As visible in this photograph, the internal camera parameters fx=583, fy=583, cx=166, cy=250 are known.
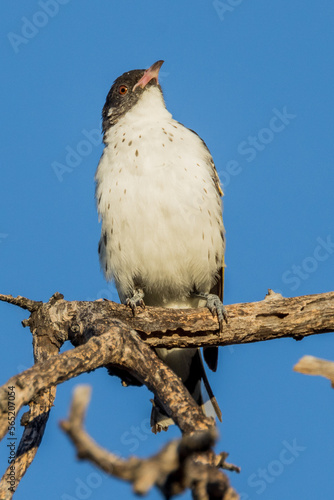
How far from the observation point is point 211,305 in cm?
663

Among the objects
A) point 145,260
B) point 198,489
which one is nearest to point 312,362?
point 198,489

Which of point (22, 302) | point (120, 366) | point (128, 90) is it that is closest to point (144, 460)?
point (120, 366)

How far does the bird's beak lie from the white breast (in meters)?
0.69

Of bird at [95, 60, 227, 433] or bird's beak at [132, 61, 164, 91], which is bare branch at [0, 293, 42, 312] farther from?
bird's beak at [132, 61, 164, 91]

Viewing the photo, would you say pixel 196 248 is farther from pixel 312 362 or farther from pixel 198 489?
pixel 198 489

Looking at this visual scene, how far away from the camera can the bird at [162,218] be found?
7.46 metres

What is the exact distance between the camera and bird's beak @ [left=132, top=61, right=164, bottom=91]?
8.73 m

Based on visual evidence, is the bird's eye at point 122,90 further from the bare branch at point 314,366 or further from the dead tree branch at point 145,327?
the bare branch at point 314,366

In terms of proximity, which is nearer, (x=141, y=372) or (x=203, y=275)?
(x=141, y=372)

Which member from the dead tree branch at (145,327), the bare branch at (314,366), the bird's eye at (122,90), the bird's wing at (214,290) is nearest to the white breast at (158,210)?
the bird's wing at (214,290)

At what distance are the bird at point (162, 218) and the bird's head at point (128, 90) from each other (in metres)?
0.04

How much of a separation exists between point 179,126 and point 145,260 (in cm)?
203

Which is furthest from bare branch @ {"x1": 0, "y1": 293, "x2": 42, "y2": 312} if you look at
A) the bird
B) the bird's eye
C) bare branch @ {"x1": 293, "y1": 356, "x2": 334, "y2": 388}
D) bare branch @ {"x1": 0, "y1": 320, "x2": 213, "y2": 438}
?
the bird's eye

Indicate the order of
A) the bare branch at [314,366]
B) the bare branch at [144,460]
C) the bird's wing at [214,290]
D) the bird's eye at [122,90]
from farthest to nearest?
the bird's eye at [122,90] < the bird's wing at [214,290] < the bare branch at [314,366] < the bare branch at [144,460]
